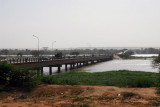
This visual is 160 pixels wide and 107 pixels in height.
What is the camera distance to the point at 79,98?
14141mm

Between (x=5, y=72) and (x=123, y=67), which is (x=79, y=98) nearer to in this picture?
(x=5, y=72)

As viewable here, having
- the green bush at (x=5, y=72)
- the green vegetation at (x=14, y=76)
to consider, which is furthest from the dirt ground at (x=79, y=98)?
the green bush at (x=5, y=72)

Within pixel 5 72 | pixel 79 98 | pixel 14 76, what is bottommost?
pixel 79 98

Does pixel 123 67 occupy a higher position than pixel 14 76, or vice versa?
pixel 14 76

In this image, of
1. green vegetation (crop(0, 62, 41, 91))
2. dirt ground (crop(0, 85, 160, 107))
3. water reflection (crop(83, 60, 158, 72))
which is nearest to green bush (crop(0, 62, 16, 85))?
green vegetation (crop(0, 62, 41, 91))

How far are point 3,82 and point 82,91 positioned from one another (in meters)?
6.98

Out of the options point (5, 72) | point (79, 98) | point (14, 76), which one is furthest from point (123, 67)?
point (79, 98)

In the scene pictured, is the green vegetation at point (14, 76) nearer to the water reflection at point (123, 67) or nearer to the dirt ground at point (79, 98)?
the dirt ground at point (79, 98)

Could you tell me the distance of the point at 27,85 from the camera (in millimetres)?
18172

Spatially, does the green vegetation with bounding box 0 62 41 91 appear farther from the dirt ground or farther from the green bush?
the dirt ground

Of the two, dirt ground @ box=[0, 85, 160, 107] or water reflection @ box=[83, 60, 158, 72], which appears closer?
dirt ground @ box=[0, 85, 160, 107]

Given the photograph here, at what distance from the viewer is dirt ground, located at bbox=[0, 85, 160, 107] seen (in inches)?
491

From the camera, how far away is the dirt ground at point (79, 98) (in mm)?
12461

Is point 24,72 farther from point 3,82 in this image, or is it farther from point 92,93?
point 92,93
